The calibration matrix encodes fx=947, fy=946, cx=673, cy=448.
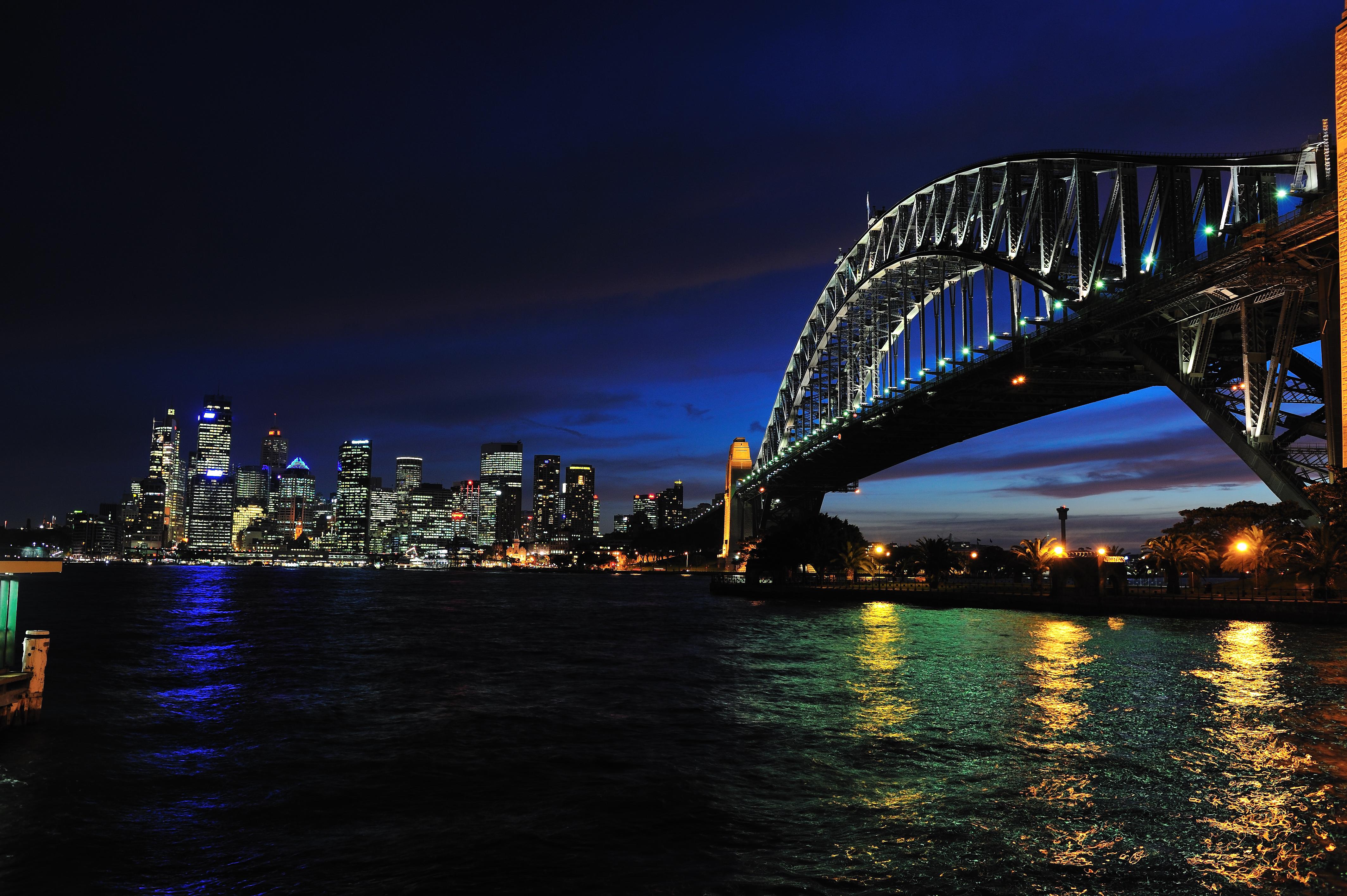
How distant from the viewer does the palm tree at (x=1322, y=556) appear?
148 feet

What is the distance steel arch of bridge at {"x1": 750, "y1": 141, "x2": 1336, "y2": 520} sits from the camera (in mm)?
46094

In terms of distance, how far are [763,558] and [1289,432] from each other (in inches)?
2487

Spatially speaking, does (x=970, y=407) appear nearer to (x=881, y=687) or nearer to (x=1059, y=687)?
(x=1059, y=687)

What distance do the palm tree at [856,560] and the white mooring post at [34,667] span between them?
90.8 meters

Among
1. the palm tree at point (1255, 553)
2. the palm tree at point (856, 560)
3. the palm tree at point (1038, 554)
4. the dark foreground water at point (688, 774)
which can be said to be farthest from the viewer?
the palm tree at point (856, 560)

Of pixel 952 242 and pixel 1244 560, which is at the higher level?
→ pixel 952 242

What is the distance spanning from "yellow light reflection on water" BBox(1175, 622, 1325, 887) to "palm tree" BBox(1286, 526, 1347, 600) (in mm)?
27257

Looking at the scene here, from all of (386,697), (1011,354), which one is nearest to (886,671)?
(386,697)

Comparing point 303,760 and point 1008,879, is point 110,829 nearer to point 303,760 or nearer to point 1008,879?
point 303,760

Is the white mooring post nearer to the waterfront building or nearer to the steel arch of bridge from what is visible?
the steel arch of bridge

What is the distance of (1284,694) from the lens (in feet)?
73.7

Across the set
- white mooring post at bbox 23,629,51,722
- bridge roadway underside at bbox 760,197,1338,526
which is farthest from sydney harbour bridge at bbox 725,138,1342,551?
white mooring post at bbox 23,629,51,722

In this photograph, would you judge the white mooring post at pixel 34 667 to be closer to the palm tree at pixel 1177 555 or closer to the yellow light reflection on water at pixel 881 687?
the yellow light reflection on water at pixel 881 687

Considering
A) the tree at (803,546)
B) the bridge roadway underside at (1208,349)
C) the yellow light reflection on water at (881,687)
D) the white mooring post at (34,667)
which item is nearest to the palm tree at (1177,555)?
the bridge roadway underside at (1208,349)
